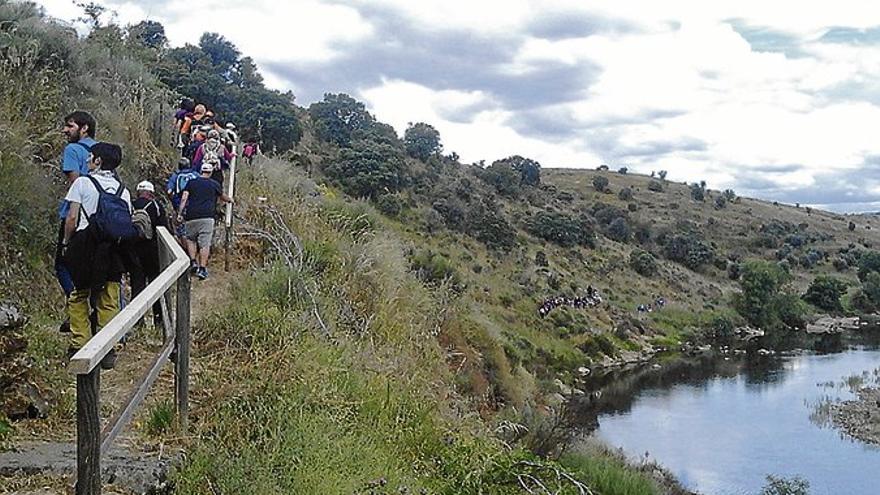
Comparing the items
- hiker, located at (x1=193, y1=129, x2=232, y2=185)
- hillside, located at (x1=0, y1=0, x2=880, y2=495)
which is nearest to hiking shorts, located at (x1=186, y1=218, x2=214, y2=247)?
hillside, located at (x1=0, y1=0, x2=880, y2=495)

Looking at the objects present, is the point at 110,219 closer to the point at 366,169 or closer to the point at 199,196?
the point at 199,196

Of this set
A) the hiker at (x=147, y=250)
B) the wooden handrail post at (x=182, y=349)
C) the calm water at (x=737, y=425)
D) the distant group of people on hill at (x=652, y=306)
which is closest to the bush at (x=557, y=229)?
the distant group of people on hill at (x=652, y=306)

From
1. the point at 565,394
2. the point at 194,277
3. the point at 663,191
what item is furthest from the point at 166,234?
the point at 663,191

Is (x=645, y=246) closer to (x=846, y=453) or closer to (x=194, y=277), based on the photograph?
(x=846, y=453)

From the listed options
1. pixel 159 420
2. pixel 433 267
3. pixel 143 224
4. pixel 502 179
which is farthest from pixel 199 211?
pixel 502 179

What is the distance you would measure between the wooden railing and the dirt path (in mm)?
375

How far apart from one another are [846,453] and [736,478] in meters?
8.90

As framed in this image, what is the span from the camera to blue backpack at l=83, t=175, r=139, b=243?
255 inches

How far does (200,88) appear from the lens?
31203 millimetres

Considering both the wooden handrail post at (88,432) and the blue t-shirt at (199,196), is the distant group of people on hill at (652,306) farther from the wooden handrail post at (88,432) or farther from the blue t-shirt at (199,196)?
the wooden handrail post at (88,432)

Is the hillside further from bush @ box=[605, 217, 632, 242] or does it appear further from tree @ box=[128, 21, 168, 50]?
bush @ box=[605, 217, 632, 242]

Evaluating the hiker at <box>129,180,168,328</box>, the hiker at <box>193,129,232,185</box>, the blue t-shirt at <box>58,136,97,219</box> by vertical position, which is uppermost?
the hiker at <box>193,129,232,185</box>

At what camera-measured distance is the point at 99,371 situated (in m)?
3.60

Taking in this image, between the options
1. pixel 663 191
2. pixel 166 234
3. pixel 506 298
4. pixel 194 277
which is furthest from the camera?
pixel 663 191
